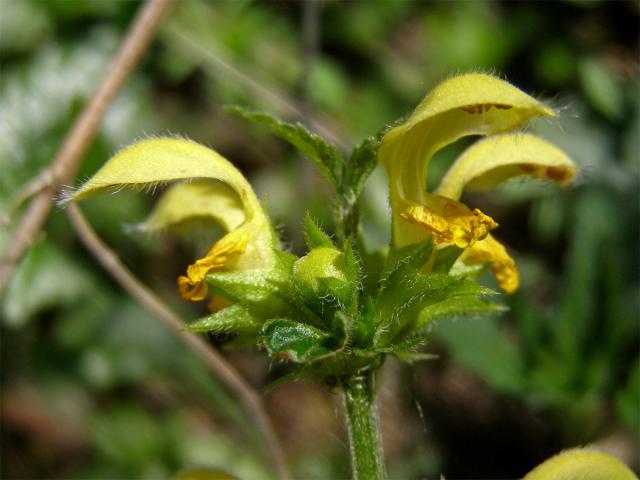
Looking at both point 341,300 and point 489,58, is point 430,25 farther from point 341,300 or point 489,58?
point 341,300

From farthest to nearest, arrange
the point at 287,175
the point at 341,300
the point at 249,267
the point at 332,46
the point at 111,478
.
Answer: the point at 332,46 < the point at 287,175 < the point at 111,478 < the point at 249,267 < the point at 341,300

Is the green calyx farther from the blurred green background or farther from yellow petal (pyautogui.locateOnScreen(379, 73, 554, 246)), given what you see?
the blurred green background

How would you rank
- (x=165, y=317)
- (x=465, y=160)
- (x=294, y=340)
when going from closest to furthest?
(x=294, y=340) < (x=465, y=160) < (x=165, y=317)

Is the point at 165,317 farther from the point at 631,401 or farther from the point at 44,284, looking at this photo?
the point at 631,401

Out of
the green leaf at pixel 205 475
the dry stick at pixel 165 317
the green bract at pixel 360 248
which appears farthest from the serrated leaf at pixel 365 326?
the dry stick at pixel 165 317

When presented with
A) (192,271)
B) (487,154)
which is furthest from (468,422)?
(192,271)

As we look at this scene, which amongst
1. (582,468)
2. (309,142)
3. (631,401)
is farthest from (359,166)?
(631,401)
